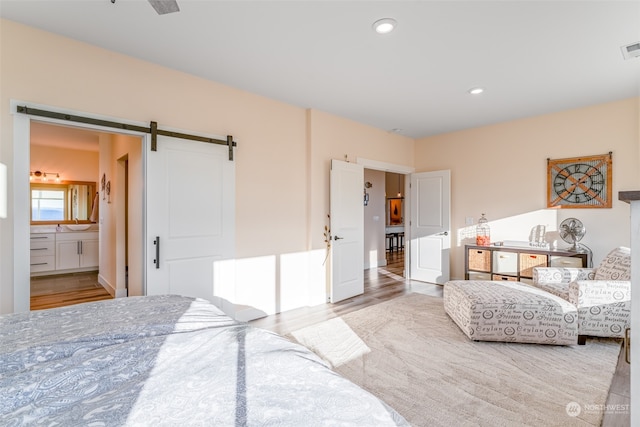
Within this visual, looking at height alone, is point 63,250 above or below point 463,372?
above

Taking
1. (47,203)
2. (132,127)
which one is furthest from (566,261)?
(47,203)

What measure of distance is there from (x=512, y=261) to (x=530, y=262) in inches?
8.8

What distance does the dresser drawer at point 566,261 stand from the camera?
3.90 meters

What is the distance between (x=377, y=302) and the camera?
4418 millimetres

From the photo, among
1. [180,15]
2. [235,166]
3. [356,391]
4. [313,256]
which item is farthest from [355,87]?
[356,391]

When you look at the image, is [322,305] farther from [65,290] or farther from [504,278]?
[65,290]

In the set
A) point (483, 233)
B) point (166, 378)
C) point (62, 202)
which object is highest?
point (62, 202)

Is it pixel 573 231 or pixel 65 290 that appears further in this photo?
pixel 65 290

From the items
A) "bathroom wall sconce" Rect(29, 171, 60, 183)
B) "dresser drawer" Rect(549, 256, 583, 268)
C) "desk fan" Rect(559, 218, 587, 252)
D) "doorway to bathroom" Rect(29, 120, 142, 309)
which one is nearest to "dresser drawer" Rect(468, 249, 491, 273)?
"dresser drawer" Rect(549, 256, 583, 268)

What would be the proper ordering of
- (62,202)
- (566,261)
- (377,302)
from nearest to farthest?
1. (566,261)
2. (377,302)
3. (62,202)

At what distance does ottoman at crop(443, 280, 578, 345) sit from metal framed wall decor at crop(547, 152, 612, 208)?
1920mm

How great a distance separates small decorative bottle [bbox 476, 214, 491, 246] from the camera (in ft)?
15.9

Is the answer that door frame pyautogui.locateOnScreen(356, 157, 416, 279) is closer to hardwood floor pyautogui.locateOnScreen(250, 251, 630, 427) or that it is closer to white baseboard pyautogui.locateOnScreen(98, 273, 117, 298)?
hardwood floor pyautogui.locateOnScreen(250, 251, 630, 427)

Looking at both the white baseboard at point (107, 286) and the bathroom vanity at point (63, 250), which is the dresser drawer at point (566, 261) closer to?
the white baseboard at point (107, 286)
